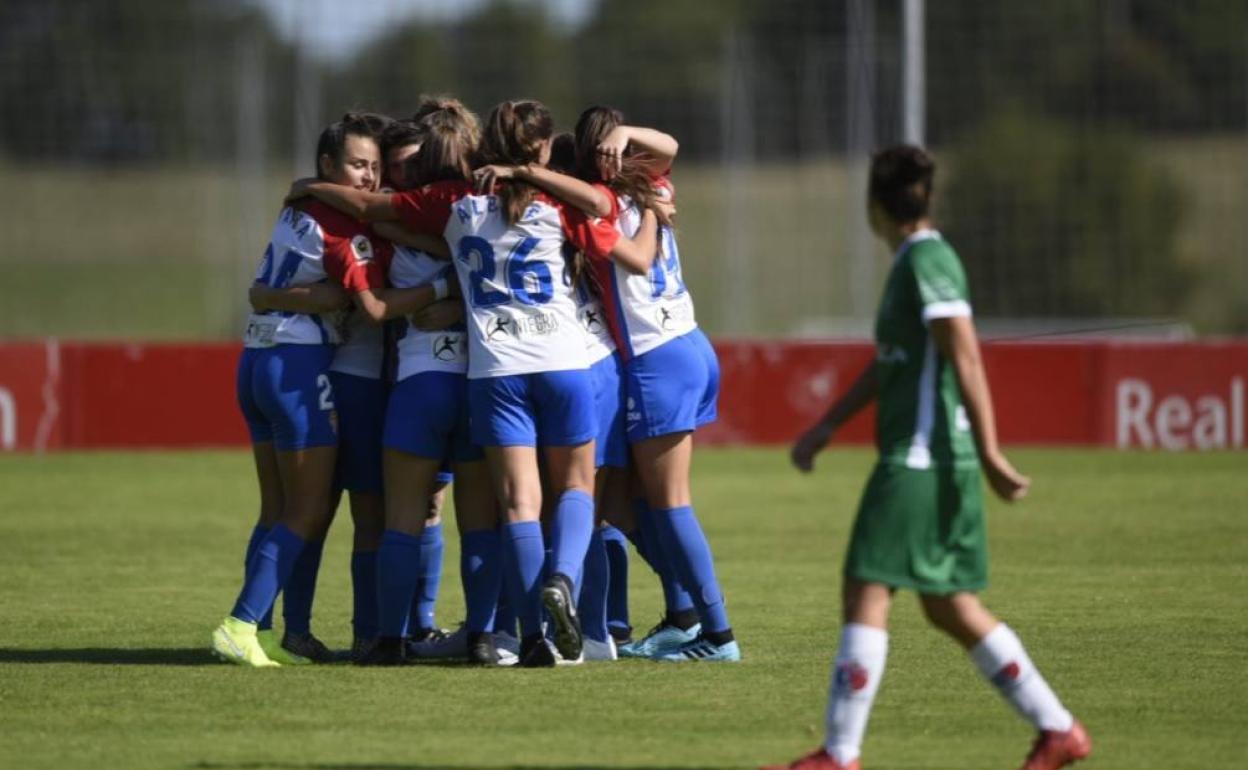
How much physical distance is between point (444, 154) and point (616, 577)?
1.98m

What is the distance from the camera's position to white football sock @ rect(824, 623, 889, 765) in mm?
5871

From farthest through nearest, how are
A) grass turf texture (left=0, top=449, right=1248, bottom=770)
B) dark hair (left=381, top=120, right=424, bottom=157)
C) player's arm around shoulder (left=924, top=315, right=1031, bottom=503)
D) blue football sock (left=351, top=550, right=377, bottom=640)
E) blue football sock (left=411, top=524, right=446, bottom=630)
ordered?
blue football sock (left=411, top=524, right=446, bottom=630) → blue football sock (left=351, top=550, right=377, bottom=640) → dark hair (left=381, top=120, right=424, bottom=157) → grass turf texture (left=0, top=449, right=1248, bottom=770) → player's arm around shoulder (left=924, top=315, right=1031, bottom=503)

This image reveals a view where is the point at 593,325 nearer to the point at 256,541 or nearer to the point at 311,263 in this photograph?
the point at 311,263

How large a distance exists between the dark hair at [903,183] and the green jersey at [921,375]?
86 millimetres

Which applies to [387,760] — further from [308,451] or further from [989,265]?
[989,265]

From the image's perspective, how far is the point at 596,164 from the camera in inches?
312

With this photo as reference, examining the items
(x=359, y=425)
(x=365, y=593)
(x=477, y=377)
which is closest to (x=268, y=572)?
(x=365, y=593)

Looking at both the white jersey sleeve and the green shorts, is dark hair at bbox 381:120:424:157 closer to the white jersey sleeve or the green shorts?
the white jersey sleeve

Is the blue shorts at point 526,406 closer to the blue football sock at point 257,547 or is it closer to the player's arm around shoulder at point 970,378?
the blue football sock at point 257,547

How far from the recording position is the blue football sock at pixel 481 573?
8.01 metres

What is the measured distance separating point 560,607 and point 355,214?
5.62 feet

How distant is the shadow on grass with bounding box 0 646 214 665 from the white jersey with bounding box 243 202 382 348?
1.31 m

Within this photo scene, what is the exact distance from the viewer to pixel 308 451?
314 inches

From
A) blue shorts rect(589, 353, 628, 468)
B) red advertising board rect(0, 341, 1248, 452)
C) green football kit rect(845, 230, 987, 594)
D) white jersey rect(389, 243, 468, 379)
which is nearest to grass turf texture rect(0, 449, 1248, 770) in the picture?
green football kit rect(845, 230, 987, 594)
